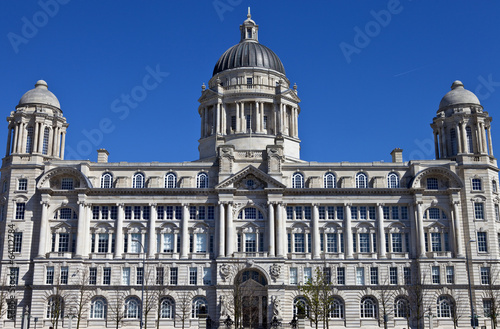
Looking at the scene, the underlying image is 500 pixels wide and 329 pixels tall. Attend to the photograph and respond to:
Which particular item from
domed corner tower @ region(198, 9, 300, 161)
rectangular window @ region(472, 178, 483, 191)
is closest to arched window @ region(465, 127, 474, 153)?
rectangular window @ region(472, 178, 483, 191)

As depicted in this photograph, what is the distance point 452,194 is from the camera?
282ft

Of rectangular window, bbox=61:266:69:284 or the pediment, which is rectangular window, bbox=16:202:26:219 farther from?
the pediment

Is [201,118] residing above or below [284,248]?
above

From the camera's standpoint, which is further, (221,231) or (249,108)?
(249,108)

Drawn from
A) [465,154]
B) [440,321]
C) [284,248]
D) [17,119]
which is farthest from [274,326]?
[17,119]

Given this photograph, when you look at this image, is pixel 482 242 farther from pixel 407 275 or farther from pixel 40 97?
pixel 40 97

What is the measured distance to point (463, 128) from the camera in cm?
8944

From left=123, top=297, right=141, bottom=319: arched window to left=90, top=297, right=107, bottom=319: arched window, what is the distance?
A: 9.35 ft

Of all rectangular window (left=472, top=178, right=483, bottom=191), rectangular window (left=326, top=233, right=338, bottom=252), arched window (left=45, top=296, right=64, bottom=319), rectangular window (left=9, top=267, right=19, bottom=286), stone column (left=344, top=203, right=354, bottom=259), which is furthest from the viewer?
rectangular window (left=472, top=178, right=483, bottom=191)

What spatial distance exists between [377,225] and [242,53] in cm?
3886

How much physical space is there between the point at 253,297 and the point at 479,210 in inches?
1267

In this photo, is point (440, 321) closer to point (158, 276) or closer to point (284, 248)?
point (284, 248)

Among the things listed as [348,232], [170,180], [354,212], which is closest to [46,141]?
[170,180]

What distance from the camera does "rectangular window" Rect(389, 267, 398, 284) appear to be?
84375 mm
